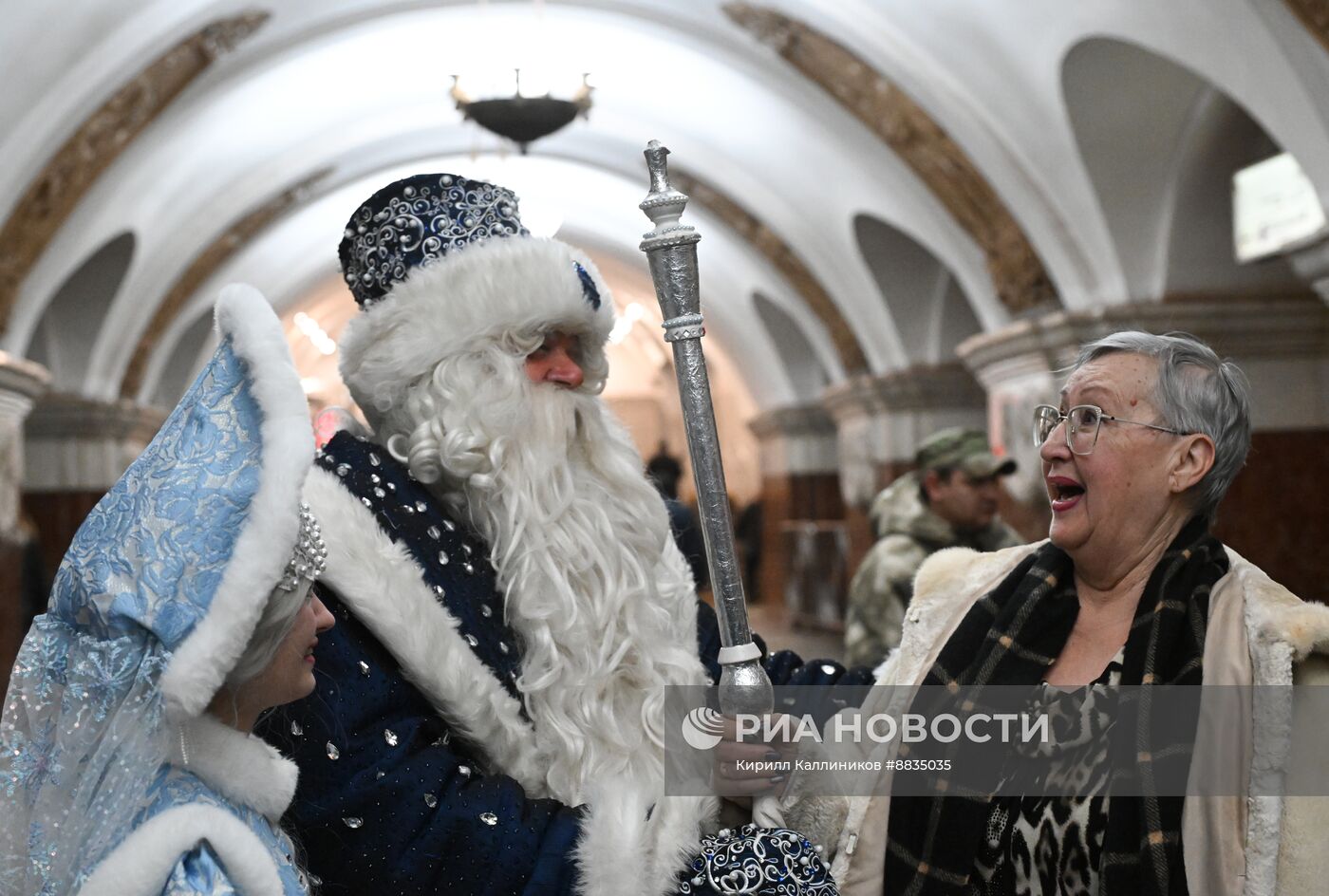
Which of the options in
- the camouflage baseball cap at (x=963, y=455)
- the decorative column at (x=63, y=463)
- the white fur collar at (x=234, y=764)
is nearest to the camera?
the white fur collar at (x=234, y=764)

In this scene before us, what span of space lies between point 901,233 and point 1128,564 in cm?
1219

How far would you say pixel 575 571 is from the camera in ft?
8.77

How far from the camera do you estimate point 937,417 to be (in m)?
14.8

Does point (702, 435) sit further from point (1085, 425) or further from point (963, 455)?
point (963, 455)

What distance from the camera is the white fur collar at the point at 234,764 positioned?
6.22 feet

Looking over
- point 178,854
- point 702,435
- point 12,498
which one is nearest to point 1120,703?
point 702,435

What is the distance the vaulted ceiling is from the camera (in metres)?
9.48

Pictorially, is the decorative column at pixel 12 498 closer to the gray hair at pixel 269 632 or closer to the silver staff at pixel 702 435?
the silver staff at pixel 702 435

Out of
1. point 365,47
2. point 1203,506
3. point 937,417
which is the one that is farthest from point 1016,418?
point 1203,506

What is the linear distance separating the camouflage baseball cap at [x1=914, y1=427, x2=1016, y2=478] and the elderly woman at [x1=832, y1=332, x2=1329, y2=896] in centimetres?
252

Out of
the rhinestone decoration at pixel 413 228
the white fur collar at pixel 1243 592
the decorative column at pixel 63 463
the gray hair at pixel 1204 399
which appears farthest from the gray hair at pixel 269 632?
the decorative column at pixel 63 463

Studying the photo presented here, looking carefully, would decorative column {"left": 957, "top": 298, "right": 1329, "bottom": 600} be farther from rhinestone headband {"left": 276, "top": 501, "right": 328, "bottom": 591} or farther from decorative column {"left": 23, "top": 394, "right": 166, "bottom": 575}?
decorative column {"left": 23, "top": 394, "right": 166, "bottom": 575}

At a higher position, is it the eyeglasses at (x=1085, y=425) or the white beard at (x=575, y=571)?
the eyeglasses at (x=1085, y=425)

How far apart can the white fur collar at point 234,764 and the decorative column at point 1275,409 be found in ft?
25.3
